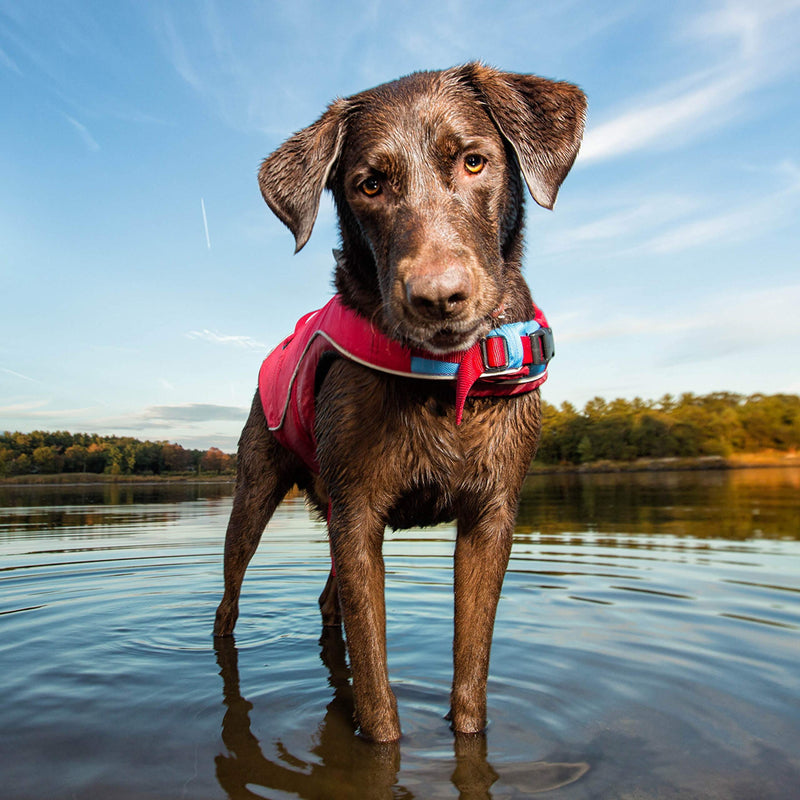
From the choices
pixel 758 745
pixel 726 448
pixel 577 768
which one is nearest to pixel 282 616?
pixel 577 768

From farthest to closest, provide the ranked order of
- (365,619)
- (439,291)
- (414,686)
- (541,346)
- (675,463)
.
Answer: (675,463) < (414,686) < (541,346) < (365,619) < (439,291)

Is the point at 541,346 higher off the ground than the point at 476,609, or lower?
higher

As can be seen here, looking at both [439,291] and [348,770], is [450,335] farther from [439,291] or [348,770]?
[348,770]

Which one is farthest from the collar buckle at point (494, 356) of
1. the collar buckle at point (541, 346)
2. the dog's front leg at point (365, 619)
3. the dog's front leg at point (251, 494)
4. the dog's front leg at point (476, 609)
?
the dog's front leg at point (251, 494)

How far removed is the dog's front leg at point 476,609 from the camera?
3.51m

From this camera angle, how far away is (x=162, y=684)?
4367 millimetres

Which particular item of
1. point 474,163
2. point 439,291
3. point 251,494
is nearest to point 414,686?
point 251,494

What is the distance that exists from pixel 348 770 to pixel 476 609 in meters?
0.98

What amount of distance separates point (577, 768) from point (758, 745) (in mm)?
990

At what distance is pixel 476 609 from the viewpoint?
11.6 feet

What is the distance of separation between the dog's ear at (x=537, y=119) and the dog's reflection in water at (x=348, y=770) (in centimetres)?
265

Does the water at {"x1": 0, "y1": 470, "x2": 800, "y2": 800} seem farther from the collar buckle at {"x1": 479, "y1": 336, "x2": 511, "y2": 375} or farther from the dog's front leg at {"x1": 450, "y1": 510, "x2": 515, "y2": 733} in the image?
the collar buckle at {"x1": 479, "y1": 336, "x2": 511, "y2": 375}

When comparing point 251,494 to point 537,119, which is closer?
point 537,119

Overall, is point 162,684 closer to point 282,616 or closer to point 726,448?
point 282,616
